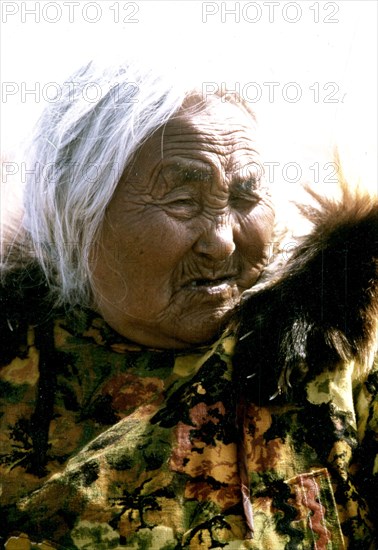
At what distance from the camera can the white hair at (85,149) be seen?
2.35 metres

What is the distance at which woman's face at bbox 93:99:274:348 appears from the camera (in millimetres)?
2316

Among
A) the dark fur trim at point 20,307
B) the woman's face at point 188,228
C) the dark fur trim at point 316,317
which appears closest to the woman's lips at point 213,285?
the woman's face at point 188,228

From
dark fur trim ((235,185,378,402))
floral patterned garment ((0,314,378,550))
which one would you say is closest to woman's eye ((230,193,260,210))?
dark fur trim ((235,185,378,402))

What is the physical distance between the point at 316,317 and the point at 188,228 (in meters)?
0.44

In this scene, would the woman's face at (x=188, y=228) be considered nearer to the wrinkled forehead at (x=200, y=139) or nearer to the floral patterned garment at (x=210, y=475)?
the wrinkled forehead at (x=200, y=139)

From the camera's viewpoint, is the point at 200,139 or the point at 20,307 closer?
the point at 200,139

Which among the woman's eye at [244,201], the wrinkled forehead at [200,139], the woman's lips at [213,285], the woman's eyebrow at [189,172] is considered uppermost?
the wrinkled forehead at [200,139]

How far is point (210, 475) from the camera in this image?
204 cm

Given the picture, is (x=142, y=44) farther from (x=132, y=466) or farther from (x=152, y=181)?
(x=132, y=466)

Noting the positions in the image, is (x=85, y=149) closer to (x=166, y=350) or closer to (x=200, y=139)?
(x=200, y=139)

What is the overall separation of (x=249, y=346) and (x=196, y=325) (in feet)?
0.77

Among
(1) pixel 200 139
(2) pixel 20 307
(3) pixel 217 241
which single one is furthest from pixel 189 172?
(2) pixel 20 307

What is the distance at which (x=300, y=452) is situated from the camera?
2057mm

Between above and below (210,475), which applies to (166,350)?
above
